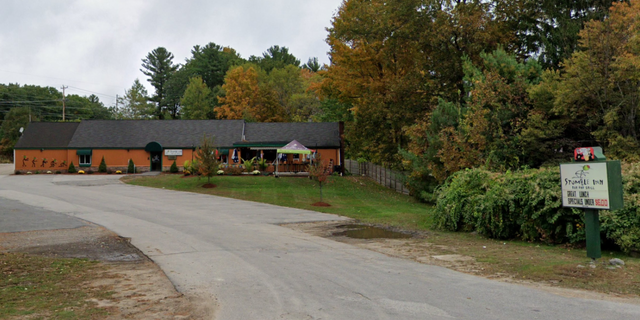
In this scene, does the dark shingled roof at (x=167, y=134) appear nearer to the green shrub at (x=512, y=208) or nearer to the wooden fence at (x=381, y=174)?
the wooden fence at (x=381, y=174)

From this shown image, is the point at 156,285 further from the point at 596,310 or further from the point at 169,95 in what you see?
the point at 169,95

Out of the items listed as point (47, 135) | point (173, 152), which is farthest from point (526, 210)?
point (47, 135)

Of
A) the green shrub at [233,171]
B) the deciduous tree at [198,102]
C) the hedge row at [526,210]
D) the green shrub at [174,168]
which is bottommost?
the hedge row at [526,210]

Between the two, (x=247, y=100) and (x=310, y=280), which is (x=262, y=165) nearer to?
(x=247, y=100)

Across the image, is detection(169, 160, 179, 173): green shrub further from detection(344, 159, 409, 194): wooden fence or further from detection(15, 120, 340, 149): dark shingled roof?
detection(344, 159, 409, 194): wooden fence

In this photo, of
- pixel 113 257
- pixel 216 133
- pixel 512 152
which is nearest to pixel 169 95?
pixel 216 133

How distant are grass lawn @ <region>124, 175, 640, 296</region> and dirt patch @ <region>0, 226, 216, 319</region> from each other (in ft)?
18.0

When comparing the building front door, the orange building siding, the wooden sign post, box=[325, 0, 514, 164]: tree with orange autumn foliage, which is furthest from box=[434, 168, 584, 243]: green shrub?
the building front door

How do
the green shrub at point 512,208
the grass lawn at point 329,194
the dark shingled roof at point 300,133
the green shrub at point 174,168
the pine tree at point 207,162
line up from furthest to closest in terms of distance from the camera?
the dark shingled roof at point 300,133 → the green shrub at point 174,168 → the pine tree at point 207,162 → the grass lawn at point 329,194 → the green shrub at point 512,208

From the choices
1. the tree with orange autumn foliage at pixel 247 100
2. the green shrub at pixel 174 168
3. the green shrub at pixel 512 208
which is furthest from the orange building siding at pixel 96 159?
the green shrub at pixel 512 208

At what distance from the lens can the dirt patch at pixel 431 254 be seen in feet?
23.8

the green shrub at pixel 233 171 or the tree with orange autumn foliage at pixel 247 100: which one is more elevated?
the tree with orange autumn foliage at pixel 247 100

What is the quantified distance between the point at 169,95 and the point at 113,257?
76684 mm

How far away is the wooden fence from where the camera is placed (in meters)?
32.1
